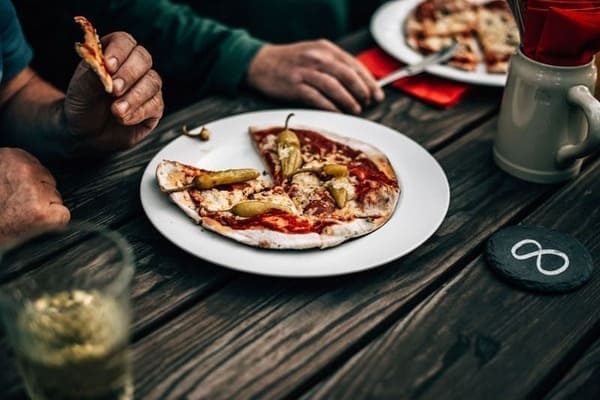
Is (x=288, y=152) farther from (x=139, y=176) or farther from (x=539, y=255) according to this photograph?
(x=539, y=255)

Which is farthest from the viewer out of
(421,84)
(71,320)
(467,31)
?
(467,31)

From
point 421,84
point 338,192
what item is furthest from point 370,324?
point 421,84

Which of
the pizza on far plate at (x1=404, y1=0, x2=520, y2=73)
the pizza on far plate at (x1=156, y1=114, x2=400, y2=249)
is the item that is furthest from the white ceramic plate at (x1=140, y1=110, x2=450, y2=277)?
the pizza on far plate at (x1=404, y1=0, x2=520, y2=73)

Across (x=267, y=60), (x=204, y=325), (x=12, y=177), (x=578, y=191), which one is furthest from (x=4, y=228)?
(x=578, y=191)

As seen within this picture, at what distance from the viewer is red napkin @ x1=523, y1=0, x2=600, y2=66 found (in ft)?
4.32

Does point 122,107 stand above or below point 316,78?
above

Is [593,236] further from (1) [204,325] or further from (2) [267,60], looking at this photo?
(2) [267,60]

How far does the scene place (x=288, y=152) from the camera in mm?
1449

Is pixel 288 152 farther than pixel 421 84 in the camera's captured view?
No

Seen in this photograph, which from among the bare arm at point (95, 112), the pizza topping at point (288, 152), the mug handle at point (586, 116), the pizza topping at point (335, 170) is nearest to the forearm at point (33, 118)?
the bare arm at point (95, 112)

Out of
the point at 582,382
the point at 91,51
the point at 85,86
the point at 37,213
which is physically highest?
the point at 91,51

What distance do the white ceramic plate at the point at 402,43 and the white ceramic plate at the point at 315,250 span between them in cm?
41

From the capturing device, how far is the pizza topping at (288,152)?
1415 millimetres

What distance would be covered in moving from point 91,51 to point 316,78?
69 cm
